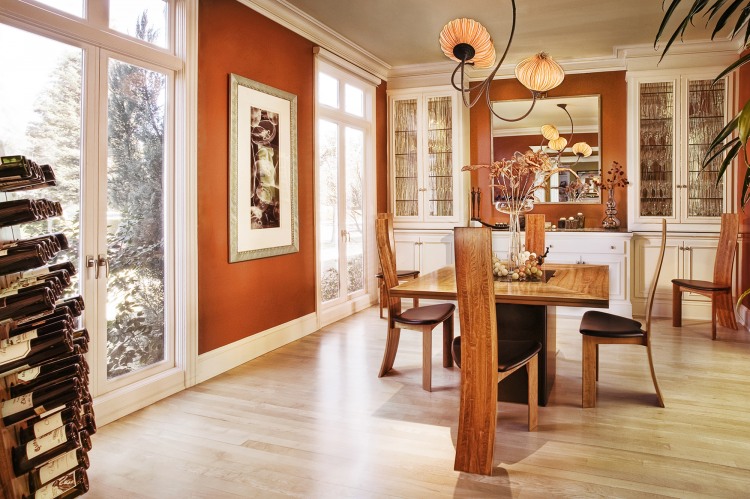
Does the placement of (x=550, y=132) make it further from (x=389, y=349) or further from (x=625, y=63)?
(x=389, y=349)

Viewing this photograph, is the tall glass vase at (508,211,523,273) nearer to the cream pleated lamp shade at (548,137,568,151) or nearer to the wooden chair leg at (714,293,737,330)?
the wooden chair leg at (714,293,737,330)

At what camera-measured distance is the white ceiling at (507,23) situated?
468 cm

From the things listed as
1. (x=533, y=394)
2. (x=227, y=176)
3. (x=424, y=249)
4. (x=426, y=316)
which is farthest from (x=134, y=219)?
(x=424, y=249)

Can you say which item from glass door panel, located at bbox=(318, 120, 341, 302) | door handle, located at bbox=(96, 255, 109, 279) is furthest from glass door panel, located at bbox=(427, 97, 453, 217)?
door handle, located at bbox=(96, 255, 109, 279)

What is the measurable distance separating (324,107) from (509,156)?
2.48 meters

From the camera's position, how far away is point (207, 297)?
3.87 meters

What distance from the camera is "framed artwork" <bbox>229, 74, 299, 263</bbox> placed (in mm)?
4148

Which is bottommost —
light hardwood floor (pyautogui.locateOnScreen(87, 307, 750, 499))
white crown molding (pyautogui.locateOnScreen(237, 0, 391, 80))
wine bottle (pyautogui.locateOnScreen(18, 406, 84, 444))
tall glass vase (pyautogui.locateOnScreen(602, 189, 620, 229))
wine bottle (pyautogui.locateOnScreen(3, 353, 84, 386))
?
light hardwood floor (pyautogui.locateOnScreen(87, 307, 750, 499))

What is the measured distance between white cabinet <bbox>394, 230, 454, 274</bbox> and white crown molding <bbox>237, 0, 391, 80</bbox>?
205 centimetres

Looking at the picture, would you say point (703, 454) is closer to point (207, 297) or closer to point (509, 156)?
point (207, 297)

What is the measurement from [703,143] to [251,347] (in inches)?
202

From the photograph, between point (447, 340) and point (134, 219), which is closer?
point (134, 219)

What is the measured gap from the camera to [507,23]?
5.11 m

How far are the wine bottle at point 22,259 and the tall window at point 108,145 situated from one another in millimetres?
895
